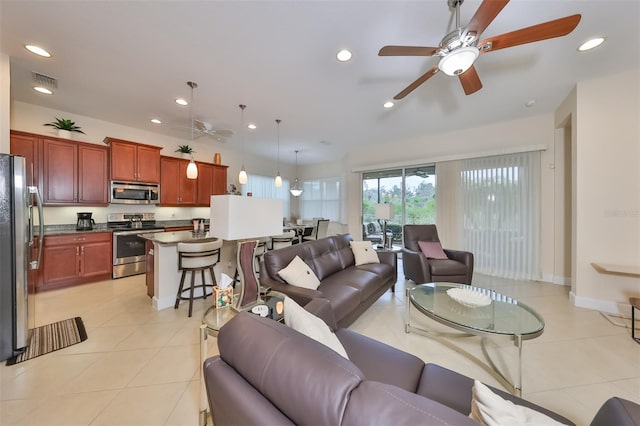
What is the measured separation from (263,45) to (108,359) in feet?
10.2

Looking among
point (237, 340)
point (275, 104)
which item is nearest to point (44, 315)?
point (237, 340)

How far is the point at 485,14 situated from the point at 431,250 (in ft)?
9.78

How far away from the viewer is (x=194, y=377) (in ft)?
5.67

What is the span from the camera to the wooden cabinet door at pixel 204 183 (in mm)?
5109

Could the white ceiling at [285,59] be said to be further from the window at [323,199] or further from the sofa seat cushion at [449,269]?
the window at [323,199]

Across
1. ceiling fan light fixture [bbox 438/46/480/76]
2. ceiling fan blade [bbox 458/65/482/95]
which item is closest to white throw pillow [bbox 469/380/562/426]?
ceiling fan light fixture [bbox 438/46/480/76]

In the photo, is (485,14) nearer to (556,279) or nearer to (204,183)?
(556,279)

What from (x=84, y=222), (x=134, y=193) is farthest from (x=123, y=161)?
(x=84, y=222)

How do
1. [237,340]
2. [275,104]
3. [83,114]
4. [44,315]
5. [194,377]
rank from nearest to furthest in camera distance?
[237,340]
[194,377]
[44,315]
[275,104]
[83,114]

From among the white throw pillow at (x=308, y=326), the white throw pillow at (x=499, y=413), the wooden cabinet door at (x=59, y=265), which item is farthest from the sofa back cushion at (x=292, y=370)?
the wooden cabinet door at (x=59, y=265)

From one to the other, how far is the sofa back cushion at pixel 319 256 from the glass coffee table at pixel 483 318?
975 mm

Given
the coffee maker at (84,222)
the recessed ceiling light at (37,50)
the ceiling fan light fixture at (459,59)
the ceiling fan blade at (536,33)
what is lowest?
the coffee maker at (84,222)

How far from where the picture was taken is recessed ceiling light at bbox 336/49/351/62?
221cm

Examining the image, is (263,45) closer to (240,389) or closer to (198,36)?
(198,36)
